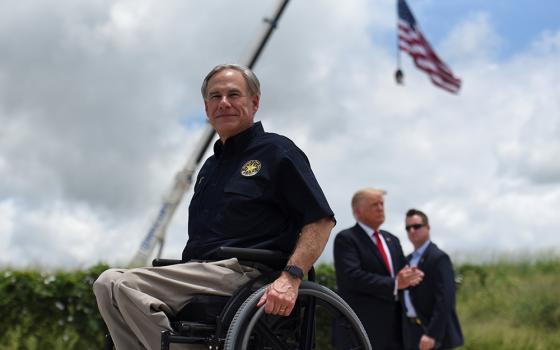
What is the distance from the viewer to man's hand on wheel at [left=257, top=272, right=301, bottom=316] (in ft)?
10.6

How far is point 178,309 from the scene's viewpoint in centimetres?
338

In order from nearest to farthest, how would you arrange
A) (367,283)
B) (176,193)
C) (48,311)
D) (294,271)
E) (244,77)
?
(294,271) < (244,77) < (367,283) < (48,311) < (176,193)

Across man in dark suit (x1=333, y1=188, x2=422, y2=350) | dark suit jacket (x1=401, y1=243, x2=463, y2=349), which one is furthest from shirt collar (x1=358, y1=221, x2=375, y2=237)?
dark suit jacket (x1=401, y1=243, x2=463, y2=349)

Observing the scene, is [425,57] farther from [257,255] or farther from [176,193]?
[257,255]

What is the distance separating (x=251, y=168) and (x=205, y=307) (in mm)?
573

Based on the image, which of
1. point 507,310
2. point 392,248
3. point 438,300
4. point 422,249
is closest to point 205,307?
point 392,248

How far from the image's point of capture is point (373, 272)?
627cm

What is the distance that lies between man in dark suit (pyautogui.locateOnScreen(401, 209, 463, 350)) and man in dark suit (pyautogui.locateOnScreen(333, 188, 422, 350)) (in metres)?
0.38

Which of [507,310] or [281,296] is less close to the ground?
[507,310]

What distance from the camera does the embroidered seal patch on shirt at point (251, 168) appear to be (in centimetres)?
349

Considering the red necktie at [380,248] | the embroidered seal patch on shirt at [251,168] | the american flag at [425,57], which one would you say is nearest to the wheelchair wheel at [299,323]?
the embroidered seal patch on shirt at [251,168]

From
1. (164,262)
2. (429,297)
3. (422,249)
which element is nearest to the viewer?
(164,262)

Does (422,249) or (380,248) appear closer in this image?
(380,248)

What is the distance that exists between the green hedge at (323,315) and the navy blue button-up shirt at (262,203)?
197 inches
